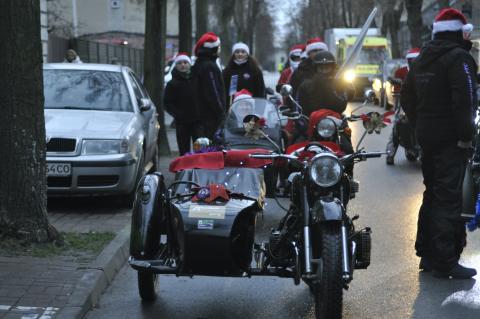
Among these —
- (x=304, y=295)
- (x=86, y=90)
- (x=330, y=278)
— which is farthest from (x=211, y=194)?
(x=86, y=90)

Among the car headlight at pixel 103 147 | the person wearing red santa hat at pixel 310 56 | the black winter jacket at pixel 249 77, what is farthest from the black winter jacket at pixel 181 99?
the car headlight at pixel 103 147

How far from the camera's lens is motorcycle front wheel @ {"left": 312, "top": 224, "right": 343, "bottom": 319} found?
4402 millimetres

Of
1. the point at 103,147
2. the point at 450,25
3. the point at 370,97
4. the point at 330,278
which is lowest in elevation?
the point at 103,147

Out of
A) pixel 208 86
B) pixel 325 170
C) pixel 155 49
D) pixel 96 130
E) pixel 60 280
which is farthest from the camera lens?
pixel 155 49

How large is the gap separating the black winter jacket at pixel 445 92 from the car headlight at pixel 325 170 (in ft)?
4.99

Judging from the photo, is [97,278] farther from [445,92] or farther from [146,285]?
[445,92]

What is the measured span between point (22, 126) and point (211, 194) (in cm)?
211

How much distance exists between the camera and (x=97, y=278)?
5.60m

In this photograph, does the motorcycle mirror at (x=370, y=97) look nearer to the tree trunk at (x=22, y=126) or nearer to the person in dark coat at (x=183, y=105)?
the tree trunk at (x=22, y=126)

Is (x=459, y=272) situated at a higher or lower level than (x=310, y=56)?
lower

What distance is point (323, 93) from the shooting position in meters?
8.23

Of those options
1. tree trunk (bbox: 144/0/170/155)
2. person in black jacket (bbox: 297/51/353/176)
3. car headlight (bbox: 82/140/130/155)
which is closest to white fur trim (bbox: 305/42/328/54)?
person in black jacket (bbox: 297/51/353/176)

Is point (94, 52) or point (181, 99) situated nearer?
point (181, 99)

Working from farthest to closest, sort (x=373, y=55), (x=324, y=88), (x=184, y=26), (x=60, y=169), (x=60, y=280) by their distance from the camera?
(x=373, y=55)
(x=184, y=26)
(x=324, y=88)
(x=60, y=169)
(x=60, y=280)
